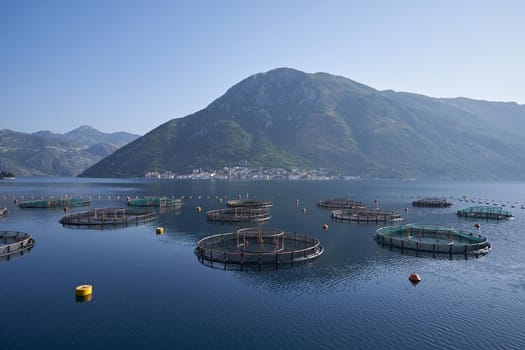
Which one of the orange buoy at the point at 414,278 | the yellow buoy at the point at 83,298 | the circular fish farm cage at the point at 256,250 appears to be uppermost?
the circular fish farm cage at the point at 256,250

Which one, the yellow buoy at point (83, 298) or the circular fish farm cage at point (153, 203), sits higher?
the circular fish farm cage at point (153, 203)

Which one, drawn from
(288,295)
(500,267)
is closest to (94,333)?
(288,295)

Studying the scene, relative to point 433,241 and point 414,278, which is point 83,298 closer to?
point 414,278

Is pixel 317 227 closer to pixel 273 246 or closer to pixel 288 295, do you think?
pixel 273 246

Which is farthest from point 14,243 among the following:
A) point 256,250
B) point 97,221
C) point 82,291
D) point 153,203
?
point 153,203

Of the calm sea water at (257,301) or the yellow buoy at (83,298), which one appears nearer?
the calm sea water at (257,301)

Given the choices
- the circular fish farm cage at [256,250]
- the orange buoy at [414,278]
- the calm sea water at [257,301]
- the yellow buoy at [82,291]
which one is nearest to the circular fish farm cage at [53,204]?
the calm sea water at [257,301]

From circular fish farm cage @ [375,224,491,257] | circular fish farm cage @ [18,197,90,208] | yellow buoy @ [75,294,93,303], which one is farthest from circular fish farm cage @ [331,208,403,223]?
circular fish farm cage @ [18,197,90,208]

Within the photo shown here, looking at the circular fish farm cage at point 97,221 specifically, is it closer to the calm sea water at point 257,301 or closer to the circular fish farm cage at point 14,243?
the circular fish farm cage at point 14,243
